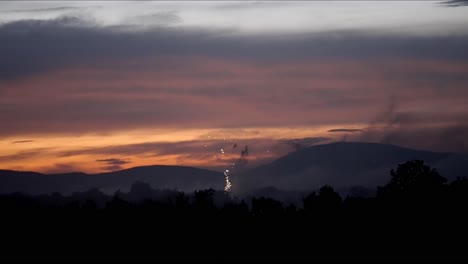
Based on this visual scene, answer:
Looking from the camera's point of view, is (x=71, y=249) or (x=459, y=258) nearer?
(x=459, y=258)

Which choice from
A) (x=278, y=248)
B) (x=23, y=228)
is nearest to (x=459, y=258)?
(x=278, y=248)

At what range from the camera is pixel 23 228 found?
7981cm

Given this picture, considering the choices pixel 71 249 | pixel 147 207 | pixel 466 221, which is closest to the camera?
pixel 71 249

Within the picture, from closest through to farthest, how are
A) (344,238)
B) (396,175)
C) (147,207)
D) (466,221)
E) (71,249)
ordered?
(71,249) < (344,238) < (466,221) < (147,207) < (396,175)

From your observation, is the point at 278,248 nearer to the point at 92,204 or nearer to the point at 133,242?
the point at 133,242

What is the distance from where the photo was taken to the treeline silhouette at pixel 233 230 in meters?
70.6

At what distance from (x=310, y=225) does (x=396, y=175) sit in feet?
175

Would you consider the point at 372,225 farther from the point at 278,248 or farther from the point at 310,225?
the point at 278,248

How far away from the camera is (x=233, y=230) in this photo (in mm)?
84000

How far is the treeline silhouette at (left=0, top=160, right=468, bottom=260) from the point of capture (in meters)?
70.6

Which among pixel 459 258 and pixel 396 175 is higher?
pixel 396 175

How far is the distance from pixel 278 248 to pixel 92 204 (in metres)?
35.9

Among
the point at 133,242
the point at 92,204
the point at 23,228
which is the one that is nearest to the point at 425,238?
the point at 133,242

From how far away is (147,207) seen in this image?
324 feet
